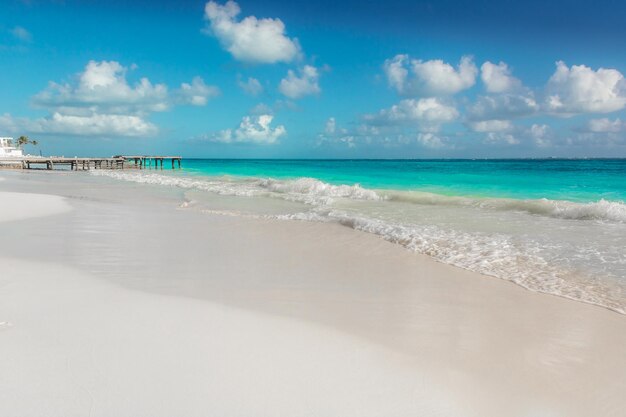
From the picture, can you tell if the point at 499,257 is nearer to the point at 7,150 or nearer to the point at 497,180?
the point at 497,180

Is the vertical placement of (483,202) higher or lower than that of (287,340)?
higher

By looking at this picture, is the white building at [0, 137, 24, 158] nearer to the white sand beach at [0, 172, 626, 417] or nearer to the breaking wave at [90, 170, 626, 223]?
the breaking wave at [90, 170, 626, 223]

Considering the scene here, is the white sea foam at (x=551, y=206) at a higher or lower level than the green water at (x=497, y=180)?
lower

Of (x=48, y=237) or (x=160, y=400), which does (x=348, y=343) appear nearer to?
(x=160, y=400)

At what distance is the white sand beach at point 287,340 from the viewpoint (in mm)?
2957

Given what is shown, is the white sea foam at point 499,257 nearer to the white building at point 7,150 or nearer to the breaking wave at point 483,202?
the breaking wave at point 483,202

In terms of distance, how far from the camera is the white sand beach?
9.70 ft

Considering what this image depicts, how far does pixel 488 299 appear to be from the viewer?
551 cm

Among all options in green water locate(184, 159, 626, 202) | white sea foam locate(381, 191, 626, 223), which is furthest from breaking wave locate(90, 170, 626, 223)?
green water locate(184, 159, 626, 202)

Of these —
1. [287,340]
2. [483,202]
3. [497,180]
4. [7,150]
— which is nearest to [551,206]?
[483,202]

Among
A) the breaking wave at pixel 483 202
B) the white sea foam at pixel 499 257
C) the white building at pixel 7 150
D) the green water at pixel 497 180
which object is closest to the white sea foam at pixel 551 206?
the breaking wave at pixel 483 202

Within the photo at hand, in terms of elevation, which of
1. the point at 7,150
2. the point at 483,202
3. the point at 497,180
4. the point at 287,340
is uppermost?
the point at 7,150

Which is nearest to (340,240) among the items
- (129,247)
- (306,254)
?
(306,254)

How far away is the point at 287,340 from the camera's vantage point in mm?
3943
